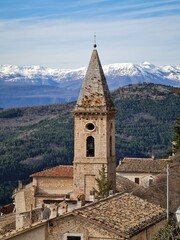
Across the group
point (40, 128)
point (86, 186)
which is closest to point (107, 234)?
point (86, 186)

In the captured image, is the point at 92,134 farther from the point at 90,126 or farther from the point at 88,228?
the point at 88,228

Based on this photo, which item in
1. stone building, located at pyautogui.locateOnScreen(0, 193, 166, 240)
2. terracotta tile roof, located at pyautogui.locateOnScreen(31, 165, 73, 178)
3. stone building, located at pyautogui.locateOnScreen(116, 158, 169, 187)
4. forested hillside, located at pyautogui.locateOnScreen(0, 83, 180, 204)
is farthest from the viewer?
forested hillside, located at pyautogui.locateOnScreen(0, 83, 180, 204)

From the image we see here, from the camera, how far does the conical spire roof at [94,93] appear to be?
173 feet

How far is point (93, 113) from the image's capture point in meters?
52.7

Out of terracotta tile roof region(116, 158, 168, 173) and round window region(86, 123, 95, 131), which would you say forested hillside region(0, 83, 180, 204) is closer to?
terracotta tile roof region(116, 158, 168, 173)

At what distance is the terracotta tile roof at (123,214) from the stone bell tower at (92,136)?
69.9 feet

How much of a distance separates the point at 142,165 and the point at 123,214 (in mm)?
42577

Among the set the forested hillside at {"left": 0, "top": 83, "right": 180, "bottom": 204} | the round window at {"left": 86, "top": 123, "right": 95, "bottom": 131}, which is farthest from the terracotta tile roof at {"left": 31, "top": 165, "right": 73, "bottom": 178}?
the forested hillside at {"left": 0, "top": 83, "right": 180, "bottom": 204}

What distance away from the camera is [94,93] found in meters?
53.3

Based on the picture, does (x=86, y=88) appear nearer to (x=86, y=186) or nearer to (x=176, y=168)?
(x=86, y=186)

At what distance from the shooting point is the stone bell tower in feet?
173

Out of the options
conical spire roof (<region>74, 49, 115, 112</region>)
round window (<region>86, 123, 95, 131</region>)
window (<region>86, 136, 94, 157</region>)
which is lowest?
window (<region>86, 136, 94, 157</region>)

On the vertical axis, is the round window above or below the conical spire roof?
below

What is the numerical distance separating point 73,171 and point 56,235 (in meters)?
27.5
